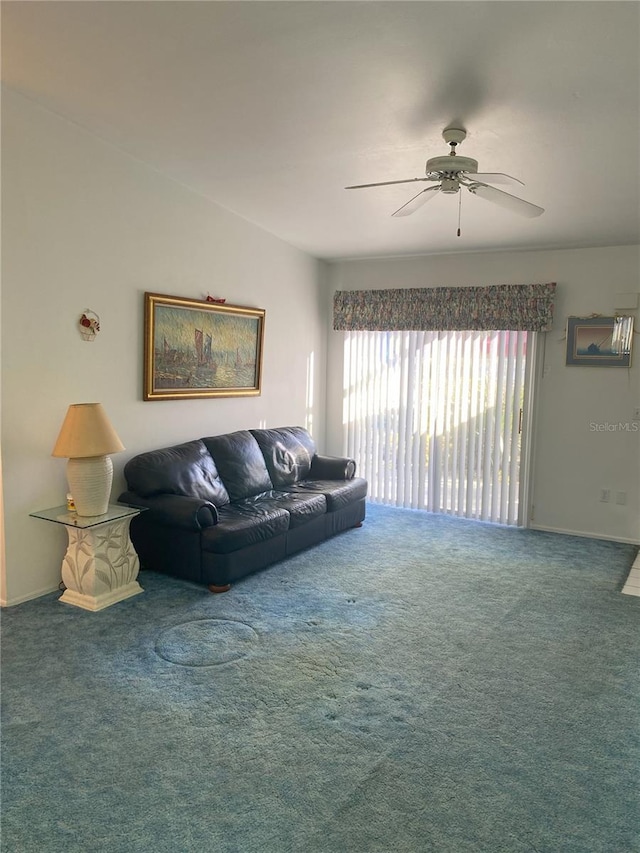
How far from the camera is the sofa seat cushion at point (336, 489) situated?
195 inches

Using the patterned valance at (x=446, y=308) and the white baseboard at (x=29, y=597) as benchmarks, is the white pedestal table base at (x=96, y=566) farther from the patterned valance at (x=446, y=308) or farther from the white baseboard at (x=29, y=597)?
the patterned valance at (x=446, y=308)

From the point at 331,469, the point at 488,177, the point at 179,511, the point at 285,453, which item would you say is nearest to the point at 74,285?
the point at 179,511

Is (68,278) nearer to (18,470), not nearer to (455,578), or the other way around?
(18,470)

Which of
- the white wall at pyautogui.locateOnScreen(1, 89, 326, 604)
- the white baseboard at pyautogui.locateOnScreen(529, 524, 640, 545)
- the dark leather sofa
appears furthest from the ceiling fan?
the white baseboard at pyautogui.locateOnScreen(529, 524, 640, 545)

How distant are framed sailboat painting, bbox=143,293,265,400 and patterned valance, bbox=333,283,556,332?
1.26 meters

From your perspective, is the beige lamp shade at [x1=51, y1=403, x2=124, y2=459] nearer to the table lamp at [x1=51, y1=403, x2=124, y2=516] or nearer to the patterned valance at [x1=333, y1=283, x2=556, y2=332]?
the table lamp at [x1=51, y1=403, x2=124, y2=516]

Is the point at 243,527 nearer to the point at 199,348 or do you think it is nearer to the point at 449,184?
the point at 199,348

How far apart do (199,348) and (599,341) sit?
3.36m

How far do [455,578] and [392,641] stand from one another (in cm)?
113

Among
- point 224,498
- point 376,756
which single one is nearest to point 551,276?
point 224,498

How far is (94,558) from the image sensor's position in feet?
11.6

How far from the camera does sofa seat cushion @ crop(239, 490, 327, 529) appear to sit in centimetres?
447

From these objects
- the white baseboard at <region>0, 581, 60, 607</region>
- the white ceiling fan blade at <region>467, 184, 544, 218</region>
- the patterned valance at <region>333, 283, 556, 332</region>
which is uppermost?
the white ceiling fan blade at <region>467, 184, 544, 218</region>

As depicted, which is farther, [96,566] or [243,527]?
[243,527]
